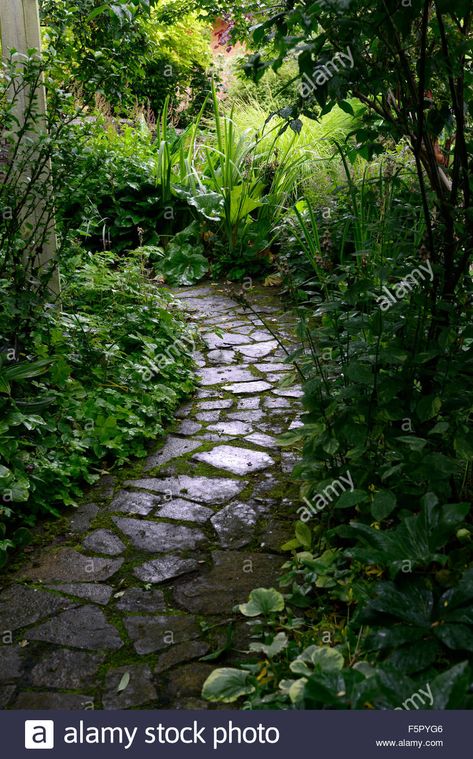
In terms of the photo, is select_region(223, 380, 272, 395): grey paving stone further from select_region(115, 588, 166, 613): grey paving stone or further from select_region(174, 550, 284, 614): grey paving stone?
select_region(115, 588, 166, 613): grey paving stone

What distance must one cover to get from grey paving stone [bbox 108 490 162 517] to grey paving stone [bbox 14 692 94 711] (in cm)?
118

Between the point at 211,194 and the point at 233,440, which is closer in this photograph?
the point at 233,440

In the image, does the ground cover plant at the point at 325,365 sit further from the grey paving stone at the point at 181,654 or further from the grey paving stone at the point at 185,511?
the grey paving stone at the point at 185,511

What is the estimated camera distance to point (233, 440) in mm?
4133

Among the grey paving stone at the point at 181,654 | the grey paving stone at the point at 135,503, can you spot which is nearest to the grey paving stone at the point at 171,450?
the grey paving stone at the point at 135,503

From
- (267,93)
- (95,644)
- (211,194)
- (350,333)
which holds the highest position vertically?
(267,93)

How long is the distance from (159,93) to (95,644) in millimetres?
11762

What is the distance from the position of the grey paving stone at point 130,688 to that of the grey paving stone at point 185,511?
100 centimetres

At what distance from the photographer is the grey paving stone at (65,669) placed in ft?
7.59

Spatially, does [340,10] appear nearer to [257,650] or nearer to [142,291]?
[257,650]

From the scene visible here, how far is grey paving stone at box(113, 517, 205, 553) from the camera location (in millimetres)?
3117

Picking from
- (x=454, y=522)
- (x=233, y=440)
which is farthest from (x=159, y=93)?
(x=454, y=522)

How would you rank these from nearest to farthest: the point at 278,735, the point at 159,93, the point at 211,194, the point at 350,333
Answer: the point at 278,735, the point at 350,333, the point at 211,194, the point at 159,93

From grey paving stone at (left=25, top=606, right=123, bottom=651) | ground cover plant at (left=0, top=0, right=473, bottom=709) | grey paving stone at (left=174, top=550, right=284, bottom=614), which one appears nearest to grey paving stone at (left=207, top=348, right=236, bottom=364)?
ground cover plant at (left=0, top=0, right=473, bottom=709)
